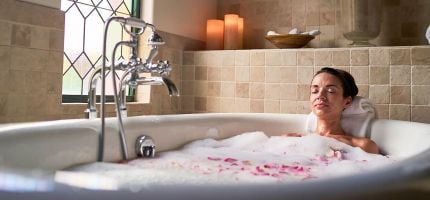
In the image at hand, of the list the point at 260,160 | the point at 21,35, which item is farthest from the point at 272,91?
the point at 21,35

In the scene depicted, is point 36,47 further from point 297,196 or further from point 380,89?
point 380,89

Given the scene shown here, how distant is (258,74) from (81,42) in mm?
1045

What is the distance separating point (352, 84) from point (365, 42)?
62 cm

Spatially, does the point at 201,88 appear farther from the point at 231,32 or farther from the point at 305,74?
the point at 305,74

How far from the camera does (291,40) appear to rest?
2.34 m

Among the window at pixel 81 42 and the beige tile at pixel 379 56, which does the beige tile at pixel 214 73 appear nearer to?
the window at pixel 81 42

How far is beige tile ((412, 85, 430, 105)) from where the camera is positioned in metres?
1.87

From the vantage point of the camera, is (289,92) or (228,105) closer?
(289,92)

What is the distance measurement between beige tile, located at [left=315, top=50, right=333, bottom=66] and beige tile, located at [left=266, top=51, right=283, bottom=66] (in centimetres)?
21

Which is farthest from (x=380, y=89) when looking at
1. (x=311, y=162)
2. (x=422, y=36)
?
(x=311, y=162)

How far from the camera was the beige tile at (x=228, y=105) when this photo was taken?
2.38 m

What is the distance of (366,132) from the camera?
5.63 ft

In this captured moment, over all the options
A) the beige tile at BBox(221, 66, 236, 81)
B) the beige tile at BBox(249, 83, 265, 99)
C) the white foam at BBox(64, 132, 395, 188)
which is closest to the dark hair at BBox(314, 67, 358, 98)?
the white foam at BBox(64, 132, 395, 188)

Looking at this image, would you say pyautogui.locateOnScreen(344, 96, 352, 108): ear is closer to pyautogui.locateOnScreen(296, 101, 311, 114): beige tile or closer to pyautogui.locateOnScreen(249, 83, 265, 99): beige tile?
pyautogui.locateOnScreen(296, 101, 311, 114): beige tile
